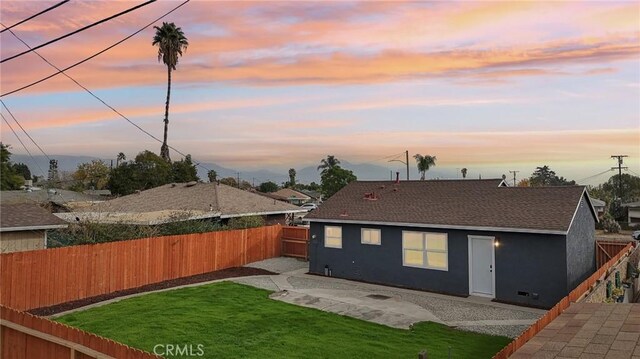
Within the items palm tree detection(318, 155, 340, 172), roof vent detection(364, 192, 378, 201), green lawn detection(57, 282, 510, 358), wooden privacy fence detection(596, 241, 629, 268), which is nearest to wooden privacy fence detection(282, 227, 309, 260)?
roof vent detection(364, 192, 378, 201)

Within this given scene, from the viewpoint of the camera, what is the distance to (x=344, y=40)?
1870cm

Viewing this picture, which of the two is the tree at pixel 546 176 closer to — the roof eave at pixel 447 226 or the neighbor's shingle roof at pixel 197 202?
the neighbor's shingle roof at pixel 197 202

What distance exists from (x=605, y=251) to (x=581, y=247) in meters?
3.95

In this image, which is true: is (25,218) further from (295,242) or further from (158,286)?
(295,242)

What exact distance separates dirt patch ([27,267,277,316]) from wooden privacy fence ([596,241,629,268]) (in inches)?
611

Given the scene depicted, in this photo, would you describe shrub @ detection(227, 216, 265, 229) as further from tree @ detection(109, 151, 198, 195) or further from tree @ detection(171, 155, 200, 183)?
tree @ detection(109, 151, 198, 195)

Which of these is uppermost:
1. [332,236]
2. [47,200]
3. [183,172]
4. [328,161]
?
[328,161]

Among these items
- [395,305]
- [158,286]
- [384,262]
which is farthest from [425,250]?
[158,286]

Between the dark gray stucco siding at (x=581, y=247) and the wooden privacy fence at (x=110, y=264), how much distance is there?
614 inches

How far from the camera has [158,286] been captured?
1836 centimetres

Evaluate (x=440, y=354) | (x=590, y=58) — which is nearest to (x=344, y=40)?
(x=590, y=58)

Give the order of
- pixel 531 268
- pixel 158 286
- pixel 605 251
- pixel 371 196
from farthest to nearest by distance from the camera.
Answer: pixel 371 196, pixel 605 251, pixel 158 286, pixel 531 268

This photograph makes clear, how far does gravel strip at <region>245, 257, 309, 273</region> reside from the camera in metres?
23.0

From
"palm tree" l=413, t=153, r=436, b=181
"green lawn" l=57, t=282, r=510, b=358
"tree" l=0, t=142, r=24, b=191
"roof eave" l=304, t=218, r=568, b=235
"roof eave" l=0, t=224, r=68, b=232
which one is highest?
"palm tree" l=413, t=153, r=436, b=181
